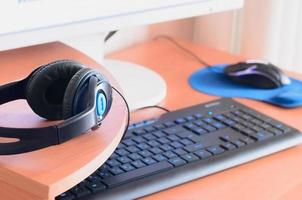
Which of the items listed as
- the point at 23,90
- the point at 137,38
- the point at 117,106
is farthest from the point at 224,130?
the point at 137,38

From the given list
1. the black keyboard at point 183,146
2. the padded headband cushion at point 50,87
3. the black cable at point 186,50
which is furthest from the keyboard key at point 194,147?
the black cable at point 186,50

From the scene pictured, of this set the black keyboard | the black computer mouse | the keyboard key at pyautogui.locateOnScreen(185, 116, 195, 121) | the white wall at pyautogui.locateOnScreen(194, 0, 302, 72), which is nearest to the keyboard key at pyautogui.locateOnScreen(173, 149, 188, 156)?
the black keyboard

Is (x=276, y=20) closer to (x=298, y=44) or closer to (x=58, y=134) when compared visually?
(x=298, y=44)

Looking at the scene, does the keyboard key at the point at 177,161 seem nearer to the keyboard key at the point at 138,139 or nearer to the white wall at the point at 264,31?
the keyboard key at the point at 138,139

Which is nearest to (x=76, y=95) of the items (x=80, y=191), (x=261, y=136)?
(x=80, y=191)

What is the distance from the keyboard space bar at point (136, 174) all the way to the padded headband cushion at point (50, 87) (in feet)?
0.37

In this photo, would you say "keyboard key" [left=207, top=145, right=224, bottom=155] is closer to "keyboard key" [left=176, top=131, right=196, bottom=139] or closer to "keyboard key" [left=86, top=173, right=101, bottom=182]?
→ "keyboard key" [left=176, top=131, right=196, bottom=139]

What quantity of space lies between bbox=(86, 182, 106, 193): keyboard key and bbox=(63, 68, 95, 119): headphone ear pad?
109mm

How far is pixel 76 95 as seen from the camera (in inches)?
21.2

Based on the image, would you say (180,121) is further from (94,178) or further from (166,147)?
(94,178)

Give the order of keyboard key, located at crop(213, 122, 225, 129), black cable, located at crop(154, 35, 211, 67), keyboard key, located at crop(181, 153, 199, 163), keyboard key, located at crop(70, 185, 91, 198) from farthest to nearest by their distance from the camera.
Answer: black cable, located at crop(154, 35, 211, 67) → keyboard key, located at crop(213, 122, 225, 129) → keyboard key, located at crop(181, 153, 199, 163) → keyboard key, located at crop(70, 185, 91, 198)

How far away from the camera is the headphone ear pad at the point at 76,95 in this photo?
54cm

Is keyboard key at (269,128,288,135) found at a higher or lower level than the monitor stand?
lower

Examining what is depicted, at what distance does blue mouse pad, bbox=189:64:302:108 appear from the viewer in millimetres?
947
